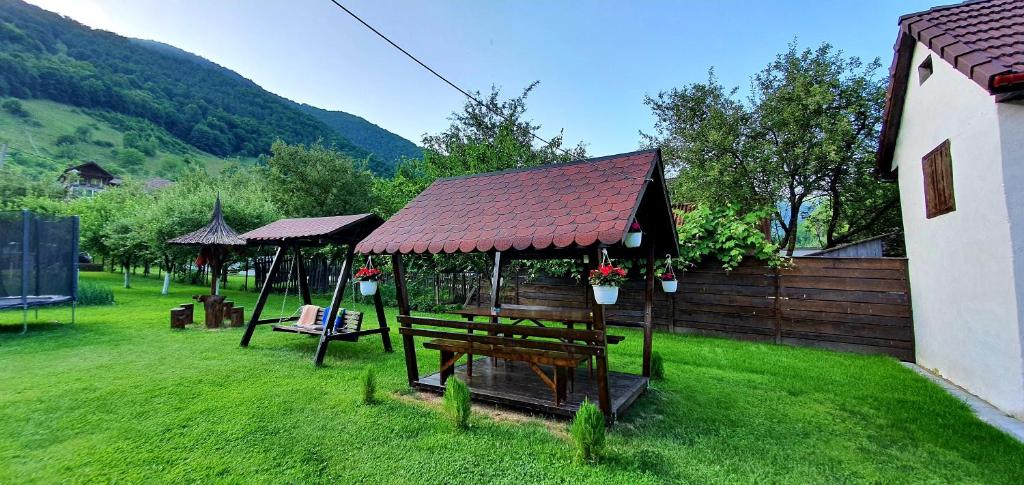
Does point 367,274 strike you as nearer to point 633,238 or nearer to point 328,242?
point 328,242

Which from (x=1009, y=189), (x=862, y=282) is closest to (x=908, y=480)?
(x=1009, y=189)

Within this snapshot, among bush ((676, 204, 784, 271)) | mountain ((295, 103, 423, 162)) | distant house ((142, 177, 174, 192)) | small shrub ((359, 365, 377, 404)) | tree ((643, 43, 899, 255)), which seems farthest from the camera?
mountain ((295, 103, 423, 162))

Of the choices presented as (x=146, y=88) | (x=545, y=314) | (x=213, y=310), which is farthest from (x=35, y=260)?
(x=146, y=88)

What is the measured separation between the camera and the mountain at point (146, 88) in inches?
2031

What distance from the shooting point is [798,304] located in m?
7.01

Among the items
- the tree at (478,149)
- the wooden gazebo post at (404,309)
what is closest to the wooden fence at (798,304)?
the wooden gazebo post at (404,309)

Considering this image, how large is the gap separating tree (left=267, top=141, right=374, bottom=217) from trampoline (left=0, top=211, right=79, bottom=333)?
7.86 metres

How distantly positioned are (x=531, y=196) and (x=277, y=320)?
18.1ft

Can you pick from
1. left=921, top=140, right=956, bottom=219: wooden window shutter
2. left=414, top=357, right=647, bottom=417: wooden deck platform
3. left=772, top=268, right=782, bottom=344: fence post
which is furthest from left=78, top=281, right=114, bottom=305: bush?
left=921, top=140, right=956, bottom=219: wooden window shutter

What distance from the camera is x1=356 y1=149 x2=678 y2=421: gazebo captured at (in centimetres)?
362

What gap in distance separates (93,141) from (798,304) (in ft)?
241

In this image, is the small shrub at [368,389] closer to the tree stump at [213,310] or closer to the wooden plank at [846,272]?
the tree stump at [213,310]

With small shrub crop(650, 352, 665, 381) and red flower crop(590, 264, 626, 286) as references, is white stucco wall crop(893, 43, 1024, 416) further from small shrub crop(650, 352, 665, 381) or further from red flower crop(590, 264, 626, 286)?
red flower crop(590, 264, 626, 286)

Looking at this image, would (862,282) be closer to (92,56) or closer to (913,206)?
(913,206)
